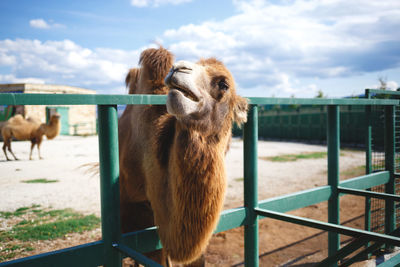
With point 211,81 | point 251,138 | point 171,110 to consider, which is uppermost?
point 211,81

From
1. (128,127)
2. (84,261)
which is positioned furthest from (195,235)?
(128,127)

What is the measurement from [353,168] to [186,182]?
10.1 metres

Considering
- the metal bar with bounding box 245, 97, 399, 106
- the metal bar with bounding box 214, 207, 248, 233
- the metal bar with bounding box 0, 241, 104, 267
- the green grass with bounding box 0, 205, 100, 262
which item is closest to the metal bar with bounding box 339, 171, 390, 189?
the metal bar with bounding box 245, 97, 399, 106

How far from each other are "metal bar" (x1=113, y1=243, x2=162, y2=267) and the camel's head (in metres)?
0.75

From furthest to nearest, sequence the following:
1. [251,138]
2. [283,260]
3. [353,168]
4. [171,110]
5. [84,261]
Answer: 1. [353,168]
2. [283,260]
3. [251,138]
4. [171,110]
5. [84,261]

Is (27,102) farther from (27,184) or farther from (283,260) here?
(27,184)

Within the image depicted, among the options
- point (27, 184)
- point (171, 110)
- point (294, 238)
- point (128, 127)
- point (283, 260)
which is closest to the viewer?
point (171, 110)

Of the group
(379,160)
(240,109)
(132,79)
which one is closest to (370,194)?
(240,109)

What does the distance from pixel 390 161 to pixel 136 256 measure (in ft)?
10.9

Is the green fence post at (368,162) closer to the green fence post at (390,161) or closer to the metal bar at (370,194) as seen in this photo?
the green fence post at (390,161)

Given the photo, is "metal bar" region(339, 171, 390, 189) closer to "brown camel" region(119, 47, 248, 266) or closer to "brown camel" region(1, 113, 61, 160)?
"brown camel" region(119, 47, 248, 266)

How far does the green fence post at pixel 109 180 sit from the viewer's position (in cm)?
151

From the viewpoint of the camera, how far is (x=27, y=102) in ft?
4.07

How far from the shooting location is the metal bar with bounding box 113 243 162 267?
1265mm
